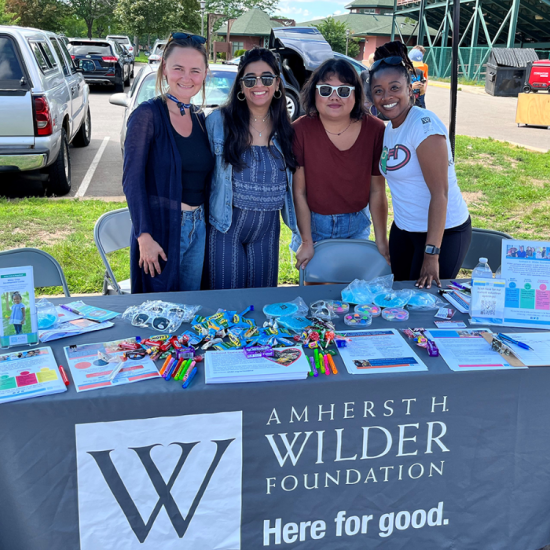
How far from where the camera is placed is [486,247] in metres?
3.51

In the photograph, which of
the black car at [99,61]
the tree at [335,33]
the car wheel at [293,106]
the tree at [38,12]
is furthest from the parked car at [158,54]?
the tree at [335,33]

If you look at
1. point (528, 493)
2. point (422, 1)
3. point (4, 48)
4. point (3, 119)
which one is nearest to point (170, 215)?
point (528, 493)

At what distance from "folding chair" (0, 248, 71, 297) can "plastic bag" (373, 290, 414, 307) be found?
60.5 inches

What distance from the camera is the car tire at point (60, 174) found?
6.74 m

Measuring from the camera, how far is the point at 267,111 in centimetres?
281

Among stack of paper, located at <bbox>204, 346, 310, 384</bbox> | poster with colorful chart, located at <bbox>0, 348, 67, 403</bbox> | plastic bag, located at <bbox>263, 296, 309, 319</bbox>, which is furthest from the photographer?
plastic bag, located at <bbox>263, 296, 309, 319</bbox>

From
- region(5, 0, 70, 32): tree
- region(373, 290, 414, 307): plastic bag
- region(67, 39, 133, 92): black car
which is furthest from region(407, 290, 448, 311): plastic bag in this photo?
region(5, 0, 70, 32): tree

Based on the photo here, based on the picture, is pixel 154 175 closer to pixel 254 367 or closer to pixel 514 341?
pixel 254 367

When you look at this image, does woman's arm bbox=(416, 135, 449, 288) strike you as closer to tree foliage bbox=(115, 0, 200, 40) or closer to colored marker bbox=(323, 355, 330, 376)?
colored marker bbox=(323, 355, 330, 376)

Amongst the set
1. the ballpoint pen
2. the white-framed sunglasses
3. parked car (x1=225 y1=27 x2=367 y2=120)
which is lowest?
the ballpoint pen

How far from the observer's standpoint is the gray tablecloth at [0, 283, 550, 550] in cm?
172

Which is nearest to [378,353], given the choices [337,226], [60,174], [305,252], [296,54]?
[305,252]

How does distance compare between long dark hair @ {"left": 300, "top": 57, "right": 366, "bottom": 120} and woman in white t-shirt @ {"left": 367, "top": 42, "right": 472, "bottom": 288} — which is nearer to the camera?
woman in white t-shirt @ {"left": 367, "top": 42, "right": 472, "bottom": 288}

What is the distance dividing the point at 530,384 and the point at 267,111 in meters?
1.71
